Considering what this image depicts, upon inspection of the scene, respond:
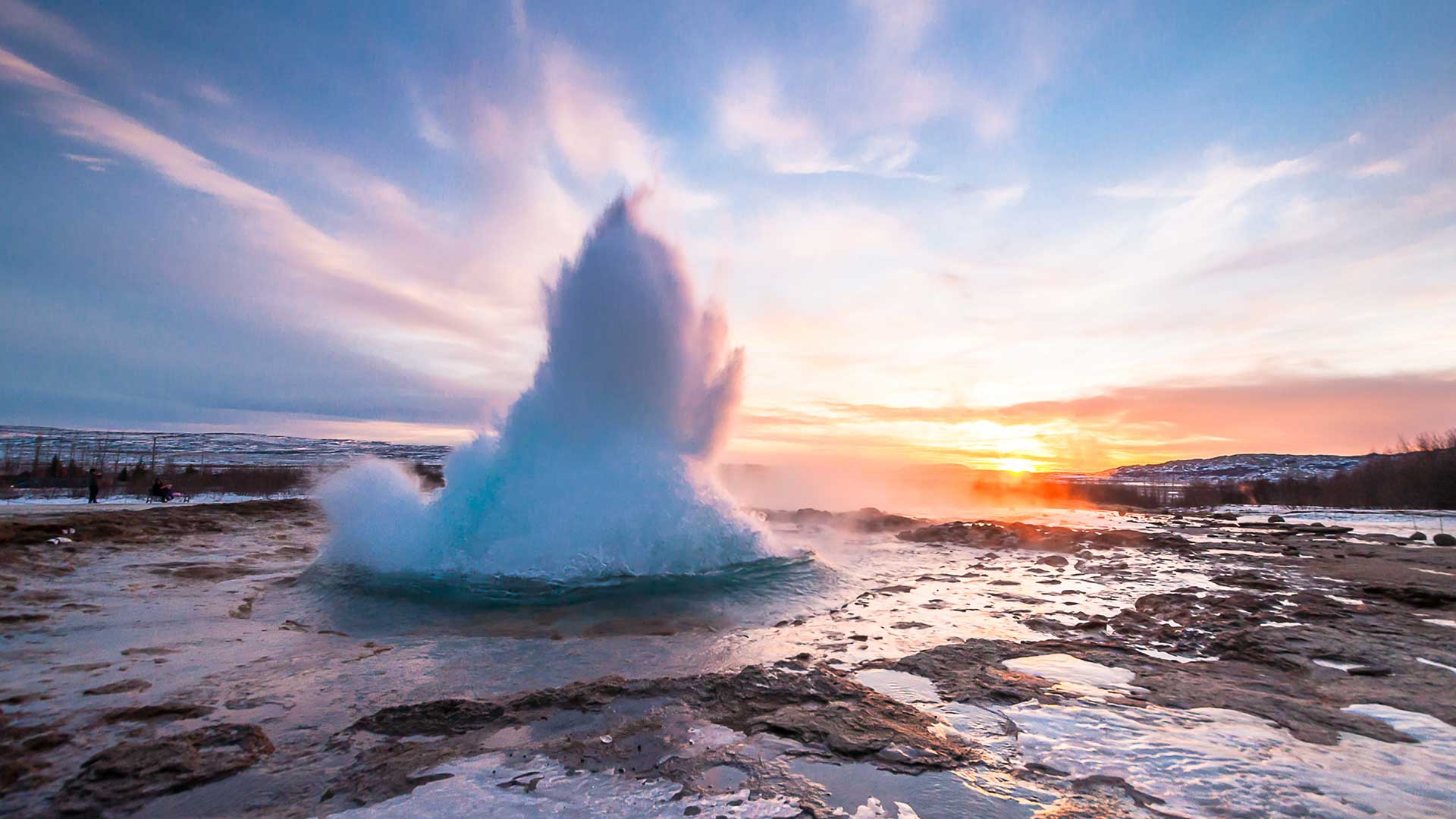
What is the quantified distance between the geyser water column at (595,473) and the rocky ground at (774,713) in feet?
10.5

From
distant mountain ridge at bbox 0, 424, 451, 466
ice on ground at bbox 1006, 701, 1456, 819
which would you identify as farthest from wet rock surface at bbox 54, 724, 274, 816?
distant mountain ridge at bbox 0, 424, 451, 466

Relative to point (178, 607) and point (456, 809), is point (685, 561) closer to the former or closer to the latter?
point (178, 607)

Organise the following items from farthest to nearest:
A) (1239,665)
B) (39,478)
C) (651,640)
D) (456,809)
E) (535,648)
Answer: (39,478) < (651,640) < (535,648) < (1239,665) < (456,809)

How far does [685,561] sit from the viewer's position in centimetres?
1245

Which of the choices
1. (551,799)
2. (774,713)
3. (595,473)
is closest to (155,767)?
(551,799)

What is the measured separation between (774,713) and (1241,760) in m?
3.30

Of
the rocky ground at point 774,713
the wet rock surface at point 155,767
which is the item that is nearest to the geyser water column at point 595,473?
the rocky ground at point 774,713

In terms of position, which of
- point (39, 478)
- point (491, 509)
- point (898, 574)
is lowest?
point (39, 478)

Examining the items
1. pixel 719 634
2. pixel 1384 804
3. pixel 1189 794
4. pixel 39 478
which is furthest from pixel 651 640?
pixel 39 478

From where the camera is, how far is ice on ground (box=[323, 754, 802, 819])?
329 cm

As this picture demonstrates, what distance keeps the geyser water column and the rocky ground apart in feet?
10.5

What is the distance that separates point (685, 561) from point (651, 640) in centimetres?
496

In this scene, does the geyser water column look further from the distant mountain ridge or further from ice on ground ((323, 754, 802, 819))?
the distant mountain ridge

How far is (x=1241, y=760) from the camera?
4020 mm
